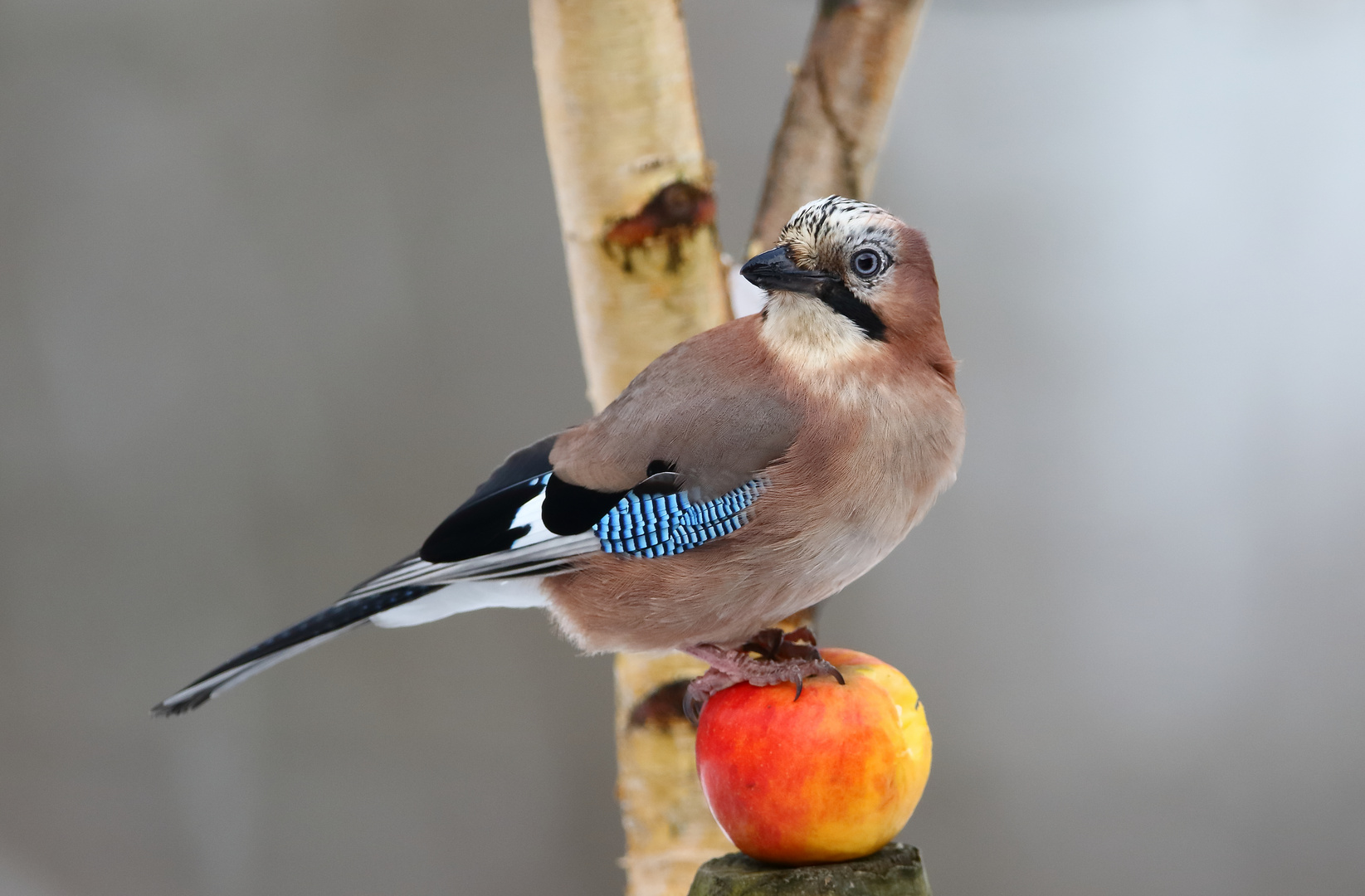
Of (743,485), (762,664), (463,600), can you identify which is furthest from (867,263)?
(463,600)

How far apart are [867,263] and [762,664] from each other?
1.32 feet

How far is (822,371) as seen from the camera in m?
1.15

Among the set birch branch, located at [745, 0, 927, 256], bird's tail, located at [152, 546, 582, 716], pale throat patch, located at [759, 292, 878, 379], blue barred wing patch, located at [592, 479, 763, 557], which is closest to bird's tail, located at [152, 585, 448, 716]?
bird's tail, located at [152, 546, 582, 716]

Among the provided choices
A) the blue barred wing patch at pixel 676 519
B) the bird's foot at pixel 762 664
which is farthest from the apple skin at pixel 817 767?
the blue barred wing patch at pixel 676 519

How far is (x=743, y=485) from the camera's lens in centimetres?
114

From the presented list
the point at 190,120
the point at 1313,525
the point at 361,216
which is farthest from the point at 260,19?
the point at 1313,525

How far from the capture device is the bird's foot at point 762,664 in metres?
1.08

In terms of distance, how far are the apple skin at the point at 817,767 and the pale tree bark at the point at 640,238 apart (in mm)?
305

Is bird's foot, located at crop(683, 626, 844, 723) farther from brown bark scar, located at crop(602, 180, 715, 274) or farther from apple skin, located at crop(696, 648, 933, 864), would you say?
brown bark scar, located at crop(602, 180, 715, 274)

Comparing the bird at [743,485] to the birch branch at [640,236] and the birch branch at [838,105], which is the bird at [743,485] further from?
the birch branch at [838,105]

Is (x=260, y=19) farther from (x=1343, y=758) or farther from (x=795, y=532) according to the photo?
(x=1343, y=758)

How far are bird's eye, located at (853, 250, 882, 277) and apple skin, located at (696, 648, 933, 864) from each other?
1.26 ft

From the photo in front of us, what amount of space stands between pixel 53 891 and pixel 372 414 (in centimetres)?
129

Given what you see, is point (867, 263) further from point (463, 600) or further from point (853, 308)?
point (463, 600)
